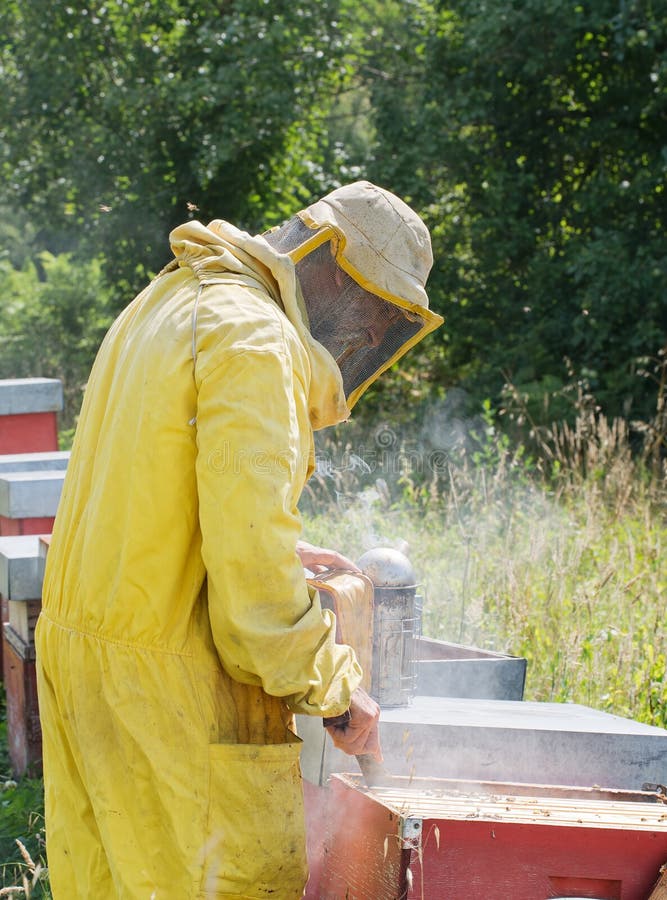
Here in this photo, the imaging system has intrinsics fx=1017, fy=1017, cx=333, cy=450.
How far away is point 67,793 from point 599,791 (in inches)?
45.4

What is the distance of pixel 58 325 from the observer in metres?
14.9

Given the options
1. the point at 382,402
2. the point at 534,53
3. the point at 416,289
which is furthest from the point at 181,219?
the point at 416,289

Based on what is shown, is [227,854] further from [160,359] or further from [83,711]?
[160,359]

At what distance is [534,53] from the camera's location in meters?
9.78

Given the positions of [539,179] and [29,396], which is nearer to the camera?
[29,396]

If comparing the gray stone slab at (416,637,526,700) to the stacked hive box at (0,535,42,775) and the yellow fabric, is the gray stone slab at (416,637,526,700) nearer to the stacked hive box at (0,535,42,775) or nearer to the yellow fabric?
the yellow fabric

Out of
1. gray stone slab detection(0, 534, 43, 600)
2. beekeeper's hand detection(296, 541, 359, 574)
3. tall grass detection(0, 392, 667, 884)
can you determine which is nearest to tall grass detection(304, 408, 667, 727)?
tall grass detection(0, 392, 667, 884)

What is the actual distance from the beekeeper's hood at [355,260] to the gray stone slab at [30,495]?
2.47 meters

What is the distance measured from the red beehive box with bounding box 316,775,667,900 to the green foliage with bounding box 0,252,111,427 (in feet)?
40.6

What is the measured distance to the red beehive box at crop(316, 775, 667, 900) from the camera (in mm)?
1972

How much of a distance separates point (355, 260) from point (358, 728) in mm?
999

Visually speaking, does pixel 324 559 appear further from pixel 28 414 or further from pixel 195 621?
pixel 28 414

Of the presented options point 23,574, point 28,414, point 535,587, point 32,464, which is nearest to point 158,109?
point 28,414

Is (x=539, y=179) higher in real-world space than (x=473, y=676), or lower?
higher
